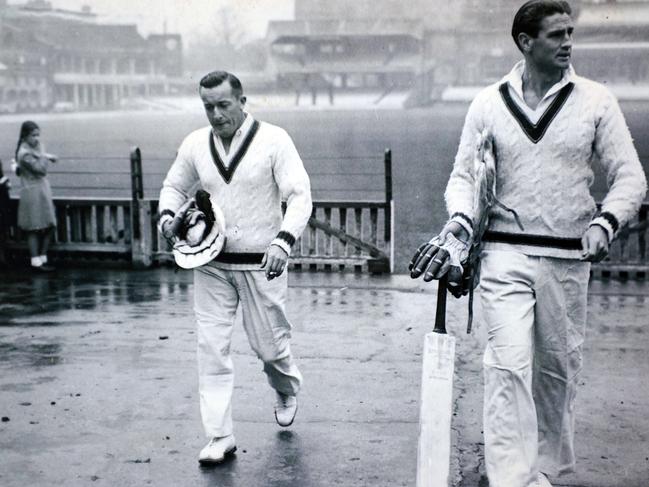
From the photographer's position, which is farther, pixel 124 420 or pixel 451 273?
pixel 124 420

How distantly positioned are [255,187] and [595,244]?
173 centimetres

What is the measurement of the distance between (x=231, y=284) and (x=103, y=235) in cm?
742

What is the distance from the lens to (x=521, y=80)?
404 cm

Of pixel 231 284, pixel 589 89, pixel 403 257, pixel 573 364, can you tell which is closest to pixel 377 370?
pixel 231 284

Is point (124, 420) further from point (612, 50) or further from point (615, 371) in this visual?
point (612, 50)

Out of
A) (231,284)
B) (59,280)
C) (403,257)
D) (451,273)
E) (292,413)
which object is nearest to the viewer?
(451,273)

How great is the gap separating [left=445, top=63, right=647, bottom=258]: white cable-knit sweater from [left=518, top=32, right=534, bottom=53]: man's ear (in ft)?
0.45

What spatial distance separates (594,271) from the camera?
11.0 metres

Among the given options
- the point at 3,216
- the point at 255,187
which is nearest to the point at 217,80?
the point at 255,187

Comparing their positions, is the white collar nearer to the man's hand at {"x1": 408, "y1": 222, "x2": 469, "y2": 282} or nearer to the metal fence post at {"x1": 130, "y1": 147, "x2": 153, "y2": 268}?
the man's hand at {"x1": 408, "y1": 222, "x2": 469, "y2": 282}

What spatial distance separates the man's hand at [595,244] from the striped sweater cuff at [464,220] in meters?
0.45

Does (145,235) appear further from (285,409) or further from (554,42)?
(554,42)

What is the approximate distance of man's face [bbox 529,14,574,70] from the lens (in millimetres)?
3852

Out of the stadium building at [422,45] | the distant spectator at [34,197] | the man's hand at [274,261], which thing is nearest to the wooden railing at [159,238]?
the distant spectator at [34,197]
